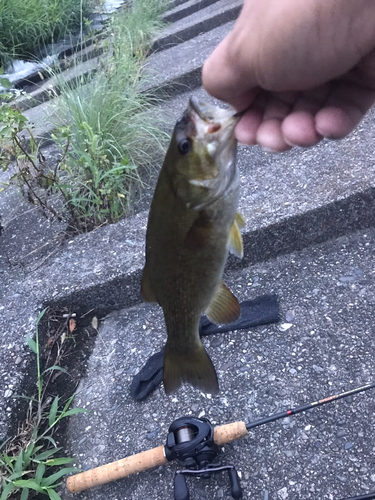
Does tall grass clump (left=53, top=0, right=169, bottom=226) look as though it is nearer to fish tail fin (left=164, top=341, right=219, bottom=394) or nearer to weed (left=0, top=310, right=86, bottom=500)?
weed (left=0, top=310, right=86, bottom=500)

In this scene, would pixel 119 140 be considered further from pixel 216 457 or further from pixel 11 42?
pixel 11 42

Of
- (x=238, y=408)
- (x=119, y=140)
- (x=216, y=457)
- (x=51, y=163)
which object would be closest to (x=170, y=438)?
(x=216, y=457)

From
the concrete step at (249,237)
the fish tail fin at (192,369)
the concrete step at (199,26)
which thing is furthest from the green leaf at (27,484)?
the concrete step at (199,26)

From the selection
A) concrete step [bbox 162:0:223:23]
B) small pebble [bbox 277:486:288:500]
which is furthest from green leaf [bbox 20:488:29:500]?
concrete step [bbox 162:0:223:23]

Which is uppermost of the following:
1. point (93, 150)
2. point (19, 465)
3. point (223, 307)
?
point (223, 307)

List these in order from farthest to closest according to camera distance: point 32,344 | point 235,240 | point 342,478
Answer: point 32,344 → point 342,478 → point 235,240

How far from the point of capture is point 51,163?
4.59 meters

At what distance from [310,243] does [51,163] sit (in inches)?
119

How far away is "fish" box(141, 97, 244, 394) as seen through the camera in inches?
48.4

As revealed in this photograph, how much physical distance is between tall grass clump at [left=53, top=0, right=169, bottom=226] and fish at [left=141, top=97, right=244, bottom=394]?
1.89 m

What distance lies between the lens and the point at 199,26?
689 cm

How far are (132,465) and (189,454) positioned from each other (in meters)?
0.31

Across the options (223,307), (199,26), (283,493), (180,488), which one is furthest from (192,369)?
(199,26)

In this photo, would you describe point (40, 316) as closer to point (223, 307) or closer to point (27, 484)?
point (27, 484)
